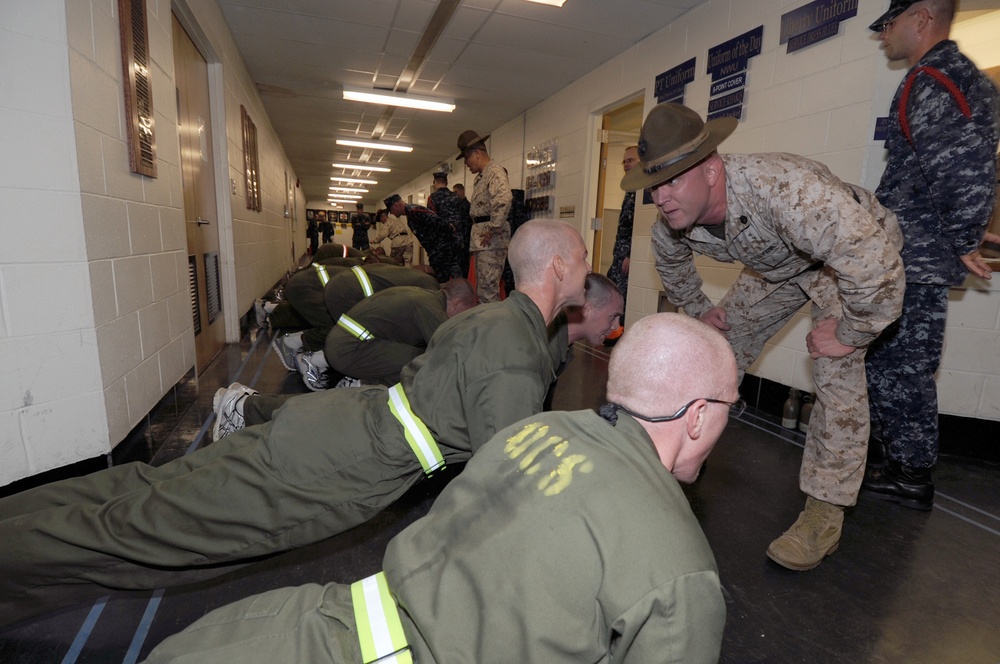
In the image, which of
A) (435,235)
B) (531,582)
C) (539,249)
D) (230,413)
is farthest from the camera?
(435,235)

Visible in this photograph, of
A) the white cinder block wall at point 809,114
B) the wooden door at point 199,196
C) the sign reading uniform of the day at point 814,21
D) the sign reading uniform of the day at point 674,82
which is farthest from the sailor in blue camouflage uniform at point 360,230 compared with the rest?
the sign reading uniform of the day at point 814,21

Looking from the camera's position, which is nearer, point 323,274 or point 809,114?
point 809,114

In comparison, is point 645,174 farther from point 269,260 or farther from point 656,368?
A: point 269,260

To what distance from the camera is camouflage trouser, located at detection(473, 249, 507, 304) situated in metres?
6.00

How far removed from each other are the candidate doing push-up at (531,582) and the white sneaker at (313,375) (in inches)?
104

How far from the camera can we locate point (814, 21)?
2871 millimetres

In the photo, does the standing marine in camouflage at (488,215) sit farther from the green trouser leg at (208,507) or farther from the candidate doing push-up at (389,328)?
the green trouser leg at (208,507)

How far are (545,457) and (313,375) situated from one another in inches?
111

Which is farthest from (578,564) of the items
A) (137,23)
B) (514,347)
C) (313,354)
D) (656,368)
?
(313,354)

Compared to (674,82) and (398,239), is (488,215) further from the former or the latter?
(398,239)

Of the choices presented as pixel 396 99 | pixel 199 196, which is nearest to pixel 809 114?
pixel 199 196

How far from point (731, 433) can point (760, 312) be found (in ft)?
3.27

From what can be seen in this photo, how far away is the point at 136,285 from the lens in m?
2.22

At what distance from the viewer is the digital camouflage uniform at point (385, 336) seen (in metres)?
2.74
